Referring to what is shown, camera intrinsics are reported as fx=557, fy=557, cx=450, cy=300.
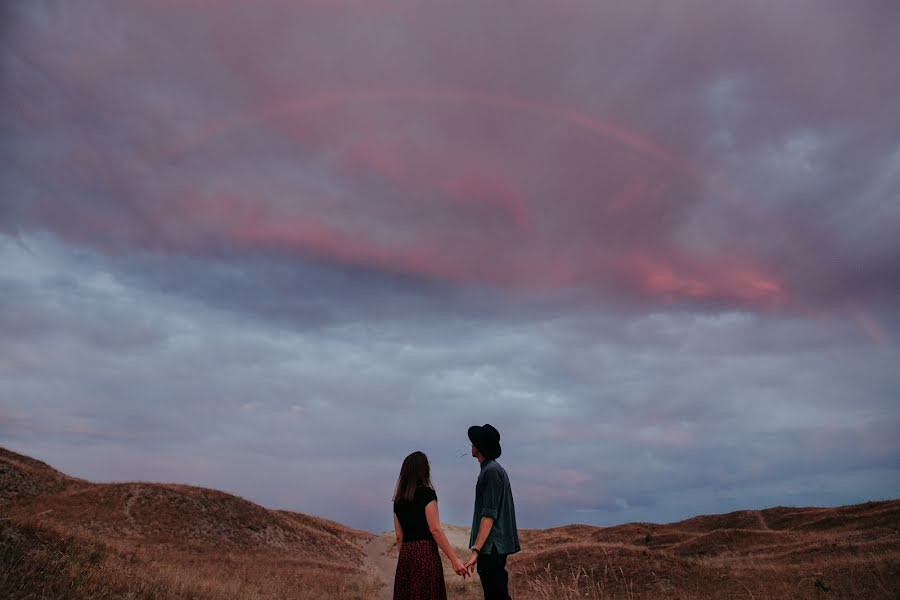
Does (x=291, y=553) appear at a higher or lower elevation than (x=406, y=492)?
lower

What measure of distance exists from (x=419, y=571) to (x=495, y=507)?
1.42 m

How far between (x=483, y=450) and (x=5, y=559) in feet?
40.2

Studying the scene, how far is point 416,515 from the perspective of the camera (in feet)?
25.2

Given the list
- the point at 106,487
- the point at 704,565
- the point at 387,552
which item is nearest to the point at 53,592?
the point at 704,565

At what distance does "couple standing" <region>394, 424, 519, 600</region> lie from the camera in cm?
753

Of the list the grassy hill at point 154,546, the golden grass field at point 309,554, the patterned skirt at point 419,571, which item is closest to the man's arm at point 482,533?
the patterned skirt at point 419,571

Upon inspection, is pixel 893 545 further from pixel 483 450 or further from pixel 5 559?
pixel 5 559

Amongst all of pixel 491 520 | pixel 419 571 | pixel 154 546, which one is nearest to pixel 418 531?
pixel 419 571

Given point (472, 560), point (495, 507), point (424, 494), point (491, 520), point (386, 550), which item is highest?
point (424, 494)

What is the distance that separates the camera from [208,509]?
47531 mm

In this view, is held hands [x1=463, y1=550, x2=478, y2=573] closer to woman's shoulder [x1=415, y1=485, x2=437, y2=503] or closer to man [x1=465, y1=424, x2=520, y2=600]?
man [x1=465, y1=424, x2=520, y2=600]

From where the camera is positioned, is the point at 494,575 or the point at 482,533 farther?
the point at 494,575

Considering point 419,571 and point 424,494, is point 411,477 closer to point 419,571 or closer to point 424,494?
point 424,494

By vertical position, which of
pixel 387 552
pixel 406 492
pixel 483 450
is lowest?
pixel 387 552
